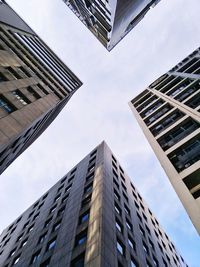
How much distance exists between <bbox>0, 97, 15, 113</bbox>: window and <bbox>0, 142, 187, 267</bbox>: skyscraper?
1241 cm

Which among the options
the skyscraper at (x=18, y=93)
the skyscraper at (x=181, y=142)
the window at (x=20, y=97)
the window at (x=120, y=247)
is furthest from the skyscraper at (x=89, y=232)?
the window at (x=20, y=97)

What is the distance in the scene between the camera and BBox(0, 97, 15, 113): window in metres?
19.8

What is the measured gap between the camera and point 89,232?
2308cm

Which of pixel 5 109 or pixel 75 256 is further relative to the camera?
pixel 75 256

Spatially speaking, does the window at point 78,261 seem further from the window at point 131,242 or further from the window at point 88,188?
the window at point 88,188

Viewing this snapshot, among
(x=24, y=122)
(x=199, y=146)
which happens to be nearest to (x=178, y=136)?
(x=199, y=146)

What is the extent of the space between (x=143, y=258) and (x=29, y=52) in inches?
1150

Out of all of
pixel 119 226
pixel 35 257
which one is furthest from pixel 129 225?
pixel 35 257

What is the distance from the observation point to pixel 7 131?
18047 millimetres

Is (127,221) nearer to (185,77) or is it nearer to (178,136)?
(178,136)

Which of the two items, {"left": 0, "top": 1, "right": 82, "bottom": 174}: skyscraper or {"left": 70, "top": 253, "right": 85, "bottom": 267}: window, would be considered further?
{"left": 70, "top": 253, "right": 85, "bottom": 267}: window

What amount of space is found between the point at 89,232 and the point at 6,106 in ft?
42.4

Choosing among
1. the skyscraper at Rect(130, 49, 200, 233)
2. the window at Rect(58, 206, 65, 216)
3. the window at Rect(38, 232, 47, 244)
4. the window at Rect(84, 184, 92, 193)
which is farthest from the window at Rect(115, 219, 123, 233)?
the skyscraper at Rect(130, 49, 200, 233)

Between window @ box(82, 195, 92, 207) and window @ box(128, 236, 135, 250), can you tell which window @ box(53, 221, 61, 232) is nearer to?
window @ box(82, 195, 92, 207)
